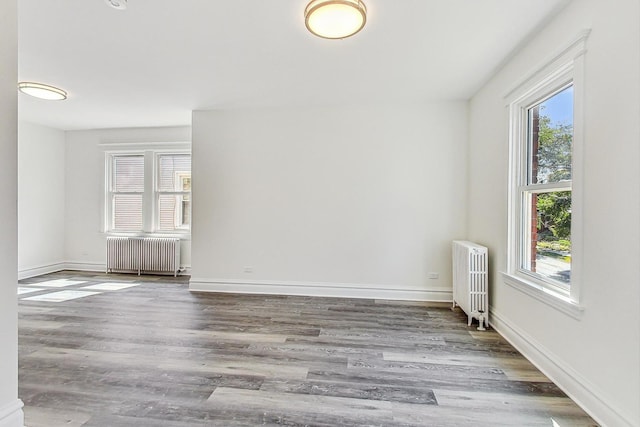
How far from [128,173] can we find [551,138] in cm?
666

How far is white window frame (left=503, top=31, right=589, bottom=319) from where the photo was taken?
6.18 ft

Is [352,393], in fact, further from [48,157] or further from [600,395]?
[48,157]

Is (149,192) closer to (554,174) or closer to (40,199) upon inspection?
(40,199)

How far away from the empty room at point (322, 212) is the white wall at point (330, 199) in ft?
0.10

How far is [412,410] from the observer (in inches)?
70.8

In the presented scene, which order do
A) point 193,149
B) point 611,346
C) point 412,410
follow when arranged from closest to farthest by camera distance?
1. point 611,346
2. point 412,410
3. point 193,149

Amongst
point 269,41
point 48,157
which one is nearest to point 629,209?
point 269,41

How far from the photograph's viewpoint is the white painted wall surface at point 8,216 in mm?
1438

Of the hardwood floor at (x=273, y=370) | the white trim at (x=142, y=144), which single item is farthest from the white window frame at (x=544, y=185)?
the white trim at (x=142, y=144)

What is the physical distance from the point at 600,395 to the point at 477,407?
696 millimetres

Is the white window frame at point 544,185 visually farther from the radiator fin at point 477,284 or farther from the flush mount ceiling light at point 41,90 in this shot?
the flush mount ceiling light at point 41,90

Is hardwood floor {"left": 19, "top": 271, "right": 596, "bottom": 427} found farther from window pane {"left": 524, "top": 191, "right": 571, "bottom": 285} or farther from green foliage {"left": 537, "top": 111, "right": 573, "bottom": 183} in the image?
green foliage {"left": 537, "top": 111, "right": 573, "bottom": 183}

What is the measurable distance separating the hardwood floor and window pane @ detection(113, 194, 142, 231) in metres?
2.27

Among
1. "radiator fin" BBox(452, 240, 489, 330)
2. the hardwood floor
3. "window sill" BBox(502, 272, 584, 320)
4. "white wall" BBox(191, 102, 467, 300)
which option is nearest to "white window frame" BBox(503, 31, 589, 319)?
"window sill" BBox(502, 272, 584, 320)
